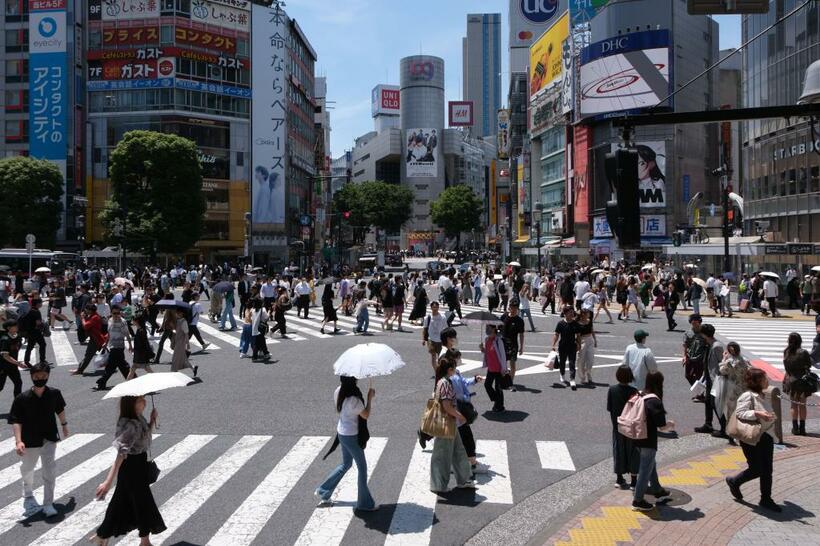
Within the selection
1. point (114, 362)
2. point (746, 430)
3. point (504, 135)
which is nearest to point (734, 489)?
point (746, 430)

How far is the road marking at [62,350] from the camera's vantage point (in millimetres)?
18953

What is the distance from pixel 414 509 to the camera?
315 inches

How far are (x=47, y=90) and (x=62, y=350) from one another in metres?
53.0

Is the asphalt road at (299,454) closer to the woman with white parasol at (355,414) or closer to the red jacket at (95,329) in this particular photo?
the woman with white parasol at (355,414)

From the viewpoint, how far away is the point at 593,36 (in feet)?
227

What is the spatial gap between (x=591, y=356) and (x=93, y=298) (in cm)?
1515

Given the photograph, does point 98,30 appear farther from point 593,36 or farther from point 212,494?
point 212,494

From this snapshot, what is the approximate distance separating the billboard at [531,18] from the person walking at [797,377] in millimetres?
117329

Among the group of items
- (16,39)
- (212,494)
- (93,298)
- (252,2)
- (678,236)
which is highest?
(252,2)

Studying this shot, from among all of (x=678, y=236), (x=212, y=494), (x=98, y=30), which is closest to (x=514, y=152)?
(x=98, y=30)

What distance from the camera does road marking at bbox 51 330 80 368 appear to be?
18953mm

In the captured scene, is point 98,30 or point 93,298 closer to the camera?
point 93,298

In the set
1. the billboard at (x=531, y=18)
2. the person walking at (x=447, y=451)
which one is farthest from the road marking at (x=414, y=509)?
the billboard at (x=531, y=18)

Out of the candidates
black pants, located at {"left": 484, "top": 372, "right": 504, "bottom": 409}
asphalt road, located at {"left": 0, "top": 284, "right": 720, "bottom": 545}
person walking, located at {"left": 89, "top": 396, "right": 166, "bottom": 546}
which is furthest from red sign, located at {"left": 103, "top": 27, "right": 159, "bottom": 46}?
person walking, located at {"left": 89, "top": 396, "right": 166, "bottom": 546}
